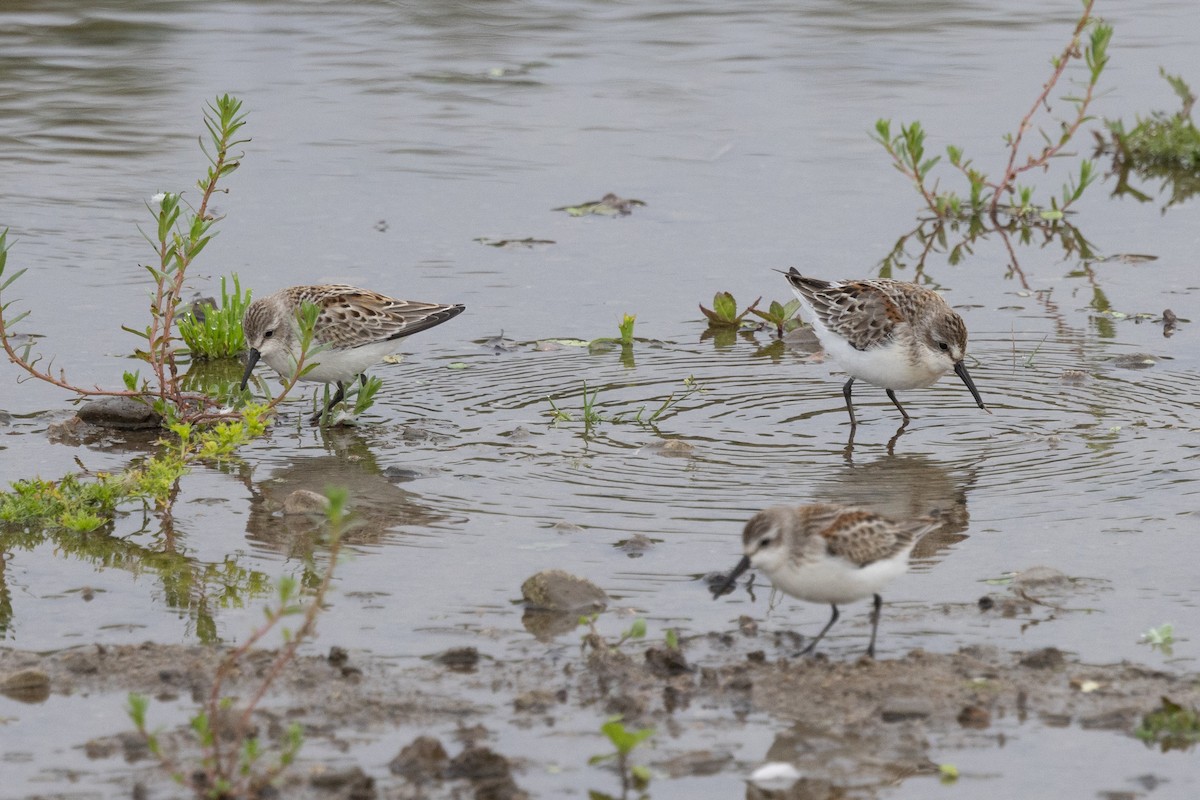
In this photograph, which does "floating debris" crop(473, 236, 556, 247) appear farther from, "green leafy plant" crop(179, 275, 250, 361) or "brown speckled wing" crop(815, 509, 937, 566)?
"brown speckled wing" crop(815, 509, 937, 566)

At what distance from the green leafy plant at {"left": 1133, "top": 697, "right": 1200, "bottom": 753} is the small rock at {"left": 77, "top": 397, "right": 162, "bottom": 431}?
22.2 feet

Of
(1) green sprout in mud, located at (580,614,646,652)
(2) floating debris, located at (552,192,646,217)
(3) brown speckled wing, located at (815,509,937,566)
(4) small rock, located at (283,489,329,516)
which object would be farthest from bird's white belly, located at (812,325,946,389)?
(2) floating debris, located at (552,192,646,217)

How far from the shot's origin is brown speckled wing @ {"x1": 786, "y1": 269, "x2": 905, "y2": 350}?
37.8 ft

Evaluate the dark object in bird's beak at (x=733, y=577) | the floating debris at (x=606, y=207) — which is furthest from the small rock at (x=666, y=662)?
the floating debris at (x=606, y=207)

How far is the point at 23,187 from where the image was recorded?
1644 centimetres

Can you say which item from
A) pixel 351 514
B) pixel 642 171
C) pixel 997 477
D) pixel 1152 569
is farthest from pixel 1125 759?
pixel 642 171

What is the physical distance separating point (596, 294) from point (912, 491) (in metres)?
4.63

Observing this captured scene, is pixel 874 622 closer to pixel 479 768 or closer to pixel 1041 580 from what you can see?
pixel 1041 580

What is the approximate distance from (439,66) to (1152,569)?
15457 millimetres

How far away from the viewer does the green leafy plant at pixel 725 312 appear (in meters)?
13.1

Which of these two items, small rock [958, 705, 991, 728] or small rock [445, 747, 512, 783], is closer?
small rock [445, 747, 512, 783]

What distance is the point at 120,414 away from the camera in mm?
10875

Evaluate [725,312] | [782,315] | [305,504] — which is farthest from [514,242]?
[305,504]

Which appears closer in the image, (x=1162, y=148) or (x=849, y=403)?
(x=849, y=403)
